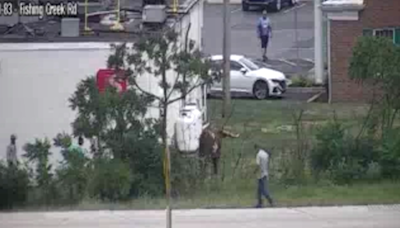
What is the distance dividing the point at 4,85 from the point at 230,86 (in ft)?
42.4

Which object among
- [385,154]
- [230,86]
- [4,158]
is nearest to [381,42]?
[385,154]

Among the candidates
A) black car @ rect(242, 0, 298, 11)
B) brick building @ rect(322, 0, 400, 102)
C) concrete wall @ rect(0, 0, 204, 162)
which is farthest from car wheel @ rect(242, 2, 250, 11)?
concrete wall @ rect(0, 0, 204, 162)

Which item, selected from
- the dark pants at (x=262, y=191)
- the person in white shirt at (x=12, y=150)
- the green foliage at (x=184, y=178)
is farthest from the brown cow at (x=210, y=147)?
the person in white shirt at (x=12, y=150)

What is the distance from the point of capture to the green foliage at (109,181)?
990 inches

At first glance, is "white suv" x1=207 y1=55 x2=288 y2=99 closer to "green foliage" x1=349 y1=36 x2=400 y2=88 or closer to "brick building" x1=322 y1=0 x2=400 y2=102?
"brick building" x1=322 y1=0 x2=400 y2=102

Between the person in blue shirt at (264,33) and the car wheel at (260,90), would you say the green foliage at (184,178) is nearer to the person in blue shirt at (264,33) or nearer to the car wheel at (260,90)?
the car wheel at (260,90)

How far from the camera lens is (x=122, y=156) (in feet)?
85.3

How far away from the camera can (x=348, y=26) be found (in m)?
42.8

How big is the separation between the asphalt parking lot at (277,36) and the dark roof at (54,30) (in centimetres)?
1563

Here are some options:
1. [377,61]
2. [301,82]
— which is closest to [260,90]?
[301,82]

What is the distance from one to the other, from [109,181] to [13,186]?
1830mm

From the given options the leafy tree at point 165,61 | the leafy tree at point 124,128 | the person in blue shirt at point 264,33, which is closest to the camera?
the leafy tree at point 165,61

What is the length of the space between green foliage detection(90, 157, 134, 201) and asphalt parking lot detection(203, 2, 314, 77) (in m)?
→ 23.8

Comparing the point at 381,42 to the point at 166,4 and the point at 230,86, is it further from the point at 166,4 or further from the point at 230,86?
the point at 230,86
